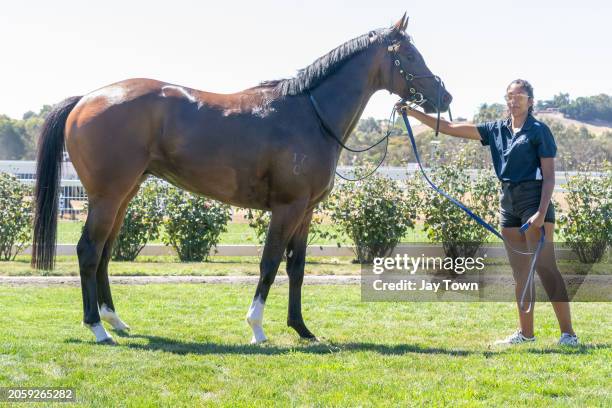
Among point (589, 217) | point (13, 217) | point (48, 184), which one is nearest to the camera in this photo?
point (48, 184)

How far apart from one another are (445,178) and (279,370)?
303 inches

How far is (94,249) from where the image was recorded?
6.55 meters

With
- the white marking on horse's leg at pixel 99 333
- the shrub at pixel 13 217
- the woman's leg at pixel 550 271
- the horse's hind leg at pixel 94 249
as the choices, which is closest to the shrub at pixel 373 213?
the shrub at pixel 13 217

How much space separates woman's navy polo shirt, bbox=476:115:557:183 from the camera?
6395 millimetres

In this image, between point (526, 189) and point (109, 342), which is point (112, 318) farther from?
point (526, 189)

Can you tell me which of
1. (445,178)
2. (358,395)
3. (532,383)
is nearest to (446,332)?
(532,383)

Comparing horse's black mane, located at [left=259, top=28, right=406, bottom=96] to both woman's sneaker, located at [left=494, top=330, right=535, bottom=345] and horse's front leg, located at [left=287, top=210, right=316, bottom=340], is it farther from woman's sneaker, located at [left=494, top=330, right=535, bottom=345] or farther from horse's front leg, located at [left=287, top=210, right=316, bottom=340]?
woman's sneaker, located at [left=494, top=330, right=535, bottom=345]

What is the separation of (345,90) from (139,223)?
685cm

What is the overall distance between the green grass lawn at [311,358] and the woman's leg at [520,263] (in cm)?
24

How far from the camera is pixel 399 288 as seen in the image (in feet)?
32.7

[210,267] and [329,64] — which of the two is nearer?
[329,64]

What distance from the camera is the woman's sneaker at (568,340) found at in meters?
6.57

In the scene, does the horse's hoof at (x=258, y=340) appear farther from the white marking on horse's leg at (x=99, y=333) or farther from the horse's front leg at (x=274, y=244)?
the white marking on horse's leg at (x=99, y=333)

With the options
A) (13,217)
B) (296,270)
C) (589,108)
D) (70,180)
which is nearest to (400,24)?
(296,270)
